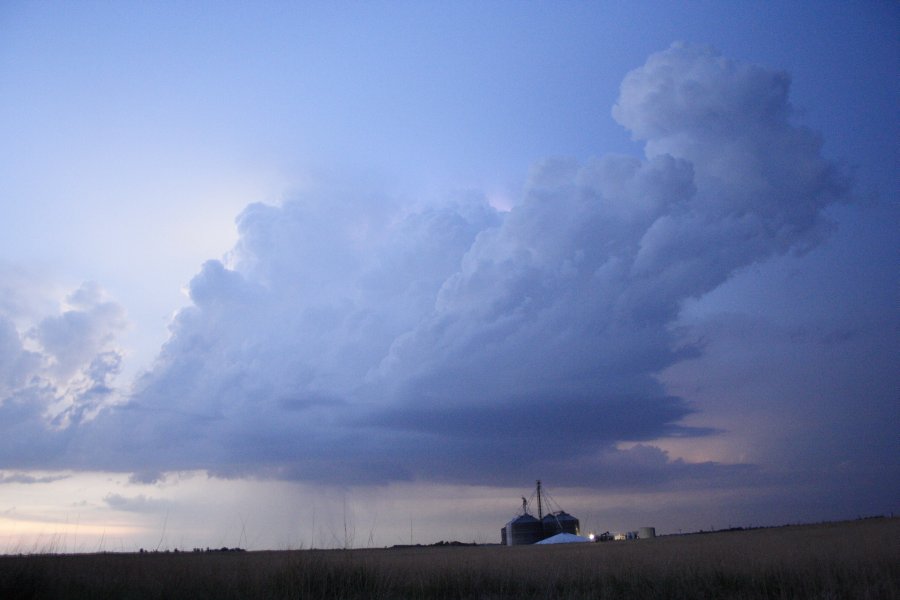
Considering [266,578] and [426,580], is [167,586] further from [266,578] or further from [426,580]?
[426,580]

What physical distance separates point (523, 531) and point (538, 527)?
254 centimetres

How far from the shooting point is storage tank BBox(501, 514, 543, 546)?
102 meters

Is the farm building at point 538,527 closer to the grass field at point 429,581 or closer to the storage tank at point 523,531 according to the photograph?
the storage tank at point 523,531

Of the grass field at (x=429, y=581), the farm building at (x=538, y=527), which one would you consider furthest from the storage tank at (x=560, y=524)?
the grass field at (x=429, y=581)

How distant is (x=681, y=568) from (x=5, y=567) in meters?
20.5

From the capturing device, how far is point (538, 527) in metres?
103

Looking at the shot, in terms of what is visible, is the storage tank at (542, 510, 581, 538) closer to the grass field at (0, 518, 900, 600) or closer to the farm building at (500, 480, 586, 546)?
the farm building at (500, 480, 586, 546)

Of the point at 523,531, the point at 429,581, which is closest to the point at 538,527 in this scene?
the point at 523,531

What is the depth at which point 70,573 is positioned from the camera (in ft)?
59.5

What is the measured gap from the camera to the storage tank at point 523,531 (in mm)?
102250

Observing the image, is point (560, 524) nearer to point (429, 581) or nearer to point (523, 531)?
point (523, 531)

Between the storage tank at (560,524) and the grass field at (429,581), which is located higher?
the grass field at (429,581)

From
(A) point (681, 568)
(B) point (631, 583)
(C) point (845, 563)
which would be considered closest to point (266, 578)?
(B) point (631, 583)

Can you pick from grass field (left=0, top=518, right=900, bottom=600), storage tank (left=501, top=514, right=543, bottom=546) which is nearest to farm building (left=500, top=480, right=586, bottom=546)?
storage tank (left=501, top=514, right=543, bottom=546)
